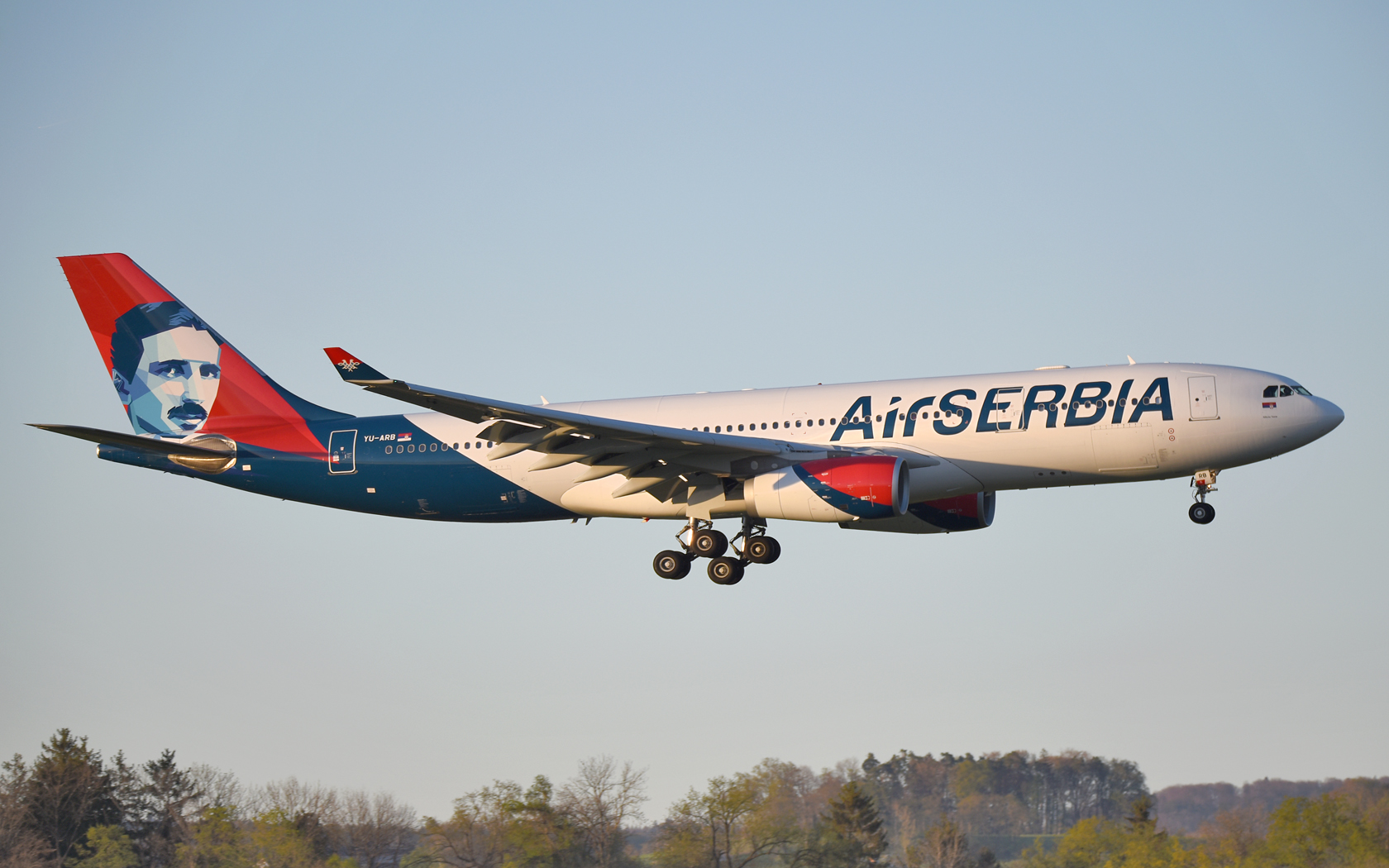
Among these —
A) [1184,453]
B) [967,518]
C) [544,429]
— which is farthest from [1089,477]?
[544,429]

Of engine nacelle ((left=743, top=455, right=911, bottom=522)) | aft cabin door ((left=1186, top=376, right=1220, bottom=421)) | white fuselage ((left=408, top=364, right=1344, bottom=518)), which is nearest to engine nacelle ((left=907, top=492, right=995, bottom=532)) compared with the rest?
white fuselage ((left=408, top=364, right=1344, bottom=518))

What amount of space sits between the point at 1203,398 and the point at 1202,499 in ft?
9.96

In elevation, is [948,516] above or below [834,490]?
above

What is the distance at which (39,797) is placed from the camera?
6550 centimetres

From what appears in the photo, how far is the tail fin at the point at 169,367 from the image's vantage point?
135 feet

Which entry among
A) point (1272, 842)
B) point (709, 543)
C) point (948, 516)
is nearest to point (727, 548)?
point (709, 543)

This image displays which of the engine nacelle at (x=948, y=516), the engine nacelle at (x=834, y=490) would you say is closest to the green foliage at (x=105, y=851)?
the engine nacelle at (x=948, y=516)

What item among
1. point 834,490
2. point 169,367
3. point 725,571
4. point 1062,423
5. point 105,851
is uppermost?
point 169,367

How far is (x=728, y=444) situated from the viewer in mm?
33469

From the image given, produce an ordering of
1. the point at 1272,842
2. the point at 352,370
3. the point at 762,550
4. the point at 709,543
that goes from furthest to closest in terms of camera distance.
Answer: the point at 1272,842
the point at 762,550
the point at 709,543
the point at 352,370

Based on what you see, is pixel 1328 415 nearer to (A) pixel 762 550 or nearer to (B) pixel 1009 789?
(A) pixel 762 550

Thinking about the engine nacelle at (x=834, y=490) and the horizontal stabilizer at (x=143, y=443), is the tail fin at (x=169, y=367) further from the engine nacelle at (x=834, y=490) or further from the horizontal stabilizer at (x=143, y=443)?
the engine nacelle at (x=834, y=490)

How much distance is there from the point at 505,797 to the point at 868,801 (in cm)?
2630

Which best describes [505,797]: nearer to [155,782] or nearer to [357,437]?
[155,782]
